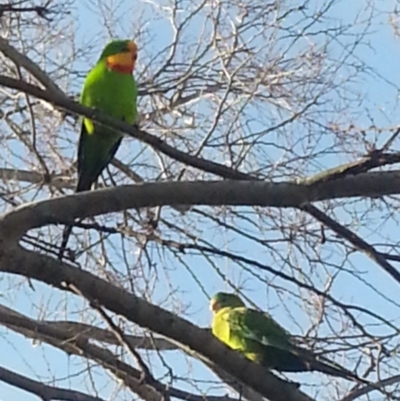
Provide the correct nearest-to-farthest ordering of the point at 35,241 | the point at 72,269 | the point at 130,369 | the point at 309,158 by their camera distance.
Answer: the point at 72,269 → the point at 35,241 → the point at 130,369 → the point at 309,158

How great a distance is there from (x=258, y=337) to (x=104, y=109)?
1.13 metres

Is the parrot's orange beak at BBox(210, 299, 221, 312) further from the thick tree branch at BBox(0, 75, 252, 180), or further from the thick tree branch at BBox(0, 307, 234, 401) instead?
the thick tree branch at BBox(0, 75, 252, 180)

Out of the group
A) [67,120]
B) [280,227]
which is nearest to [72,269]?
[280,227]

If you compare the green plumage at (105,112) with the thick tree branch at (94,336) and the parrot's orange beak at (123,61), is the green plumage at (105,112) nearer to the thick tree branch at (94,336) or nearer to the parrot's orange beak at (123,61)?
the parrot's orange beak at (123,61)

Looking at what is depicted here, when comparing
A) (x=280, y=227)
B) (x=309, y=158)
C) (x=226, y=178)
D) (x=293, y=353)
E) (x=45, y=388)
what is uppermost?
(x=309, y=158)

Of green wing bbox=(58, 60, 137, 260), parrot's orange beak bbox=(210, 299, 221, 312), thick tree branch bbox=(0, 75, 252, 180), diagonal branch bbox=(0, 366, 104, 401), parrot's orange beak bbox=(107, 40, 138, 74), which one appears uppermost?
parrot's orange beak bbox=(107, 40, 138, 74)

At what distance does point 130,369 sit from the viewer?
266cm

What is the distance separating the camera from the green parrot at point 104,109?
363cm

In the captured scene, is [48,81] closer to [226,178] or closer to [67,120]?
[67,120]

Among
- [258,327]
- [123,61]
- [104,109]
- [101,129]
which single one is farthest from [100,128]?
[258,327]

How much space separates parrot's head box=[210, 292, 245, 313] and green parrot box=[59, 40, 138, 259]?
2.16ft

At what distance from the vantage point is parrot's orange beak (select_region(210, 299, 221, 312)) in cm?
356

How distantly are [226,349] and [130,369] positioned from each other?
42 cm

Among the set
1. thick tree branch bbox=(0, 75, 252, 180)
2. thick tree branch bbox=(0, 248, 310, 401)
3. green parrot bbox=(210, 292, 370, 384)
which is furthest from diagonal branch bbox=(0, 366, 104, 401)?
thick tree branch bbox=(0, 75, 252, 180)
